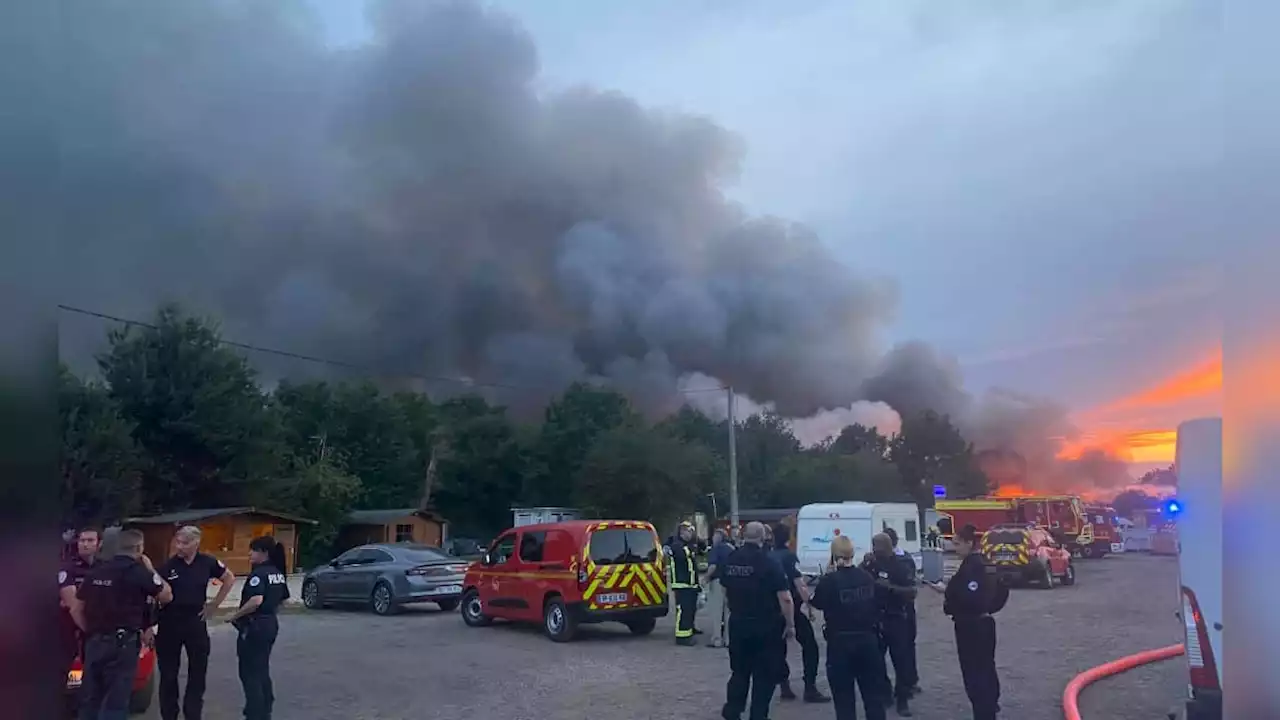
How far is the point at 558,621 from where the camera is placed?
42.9 feet

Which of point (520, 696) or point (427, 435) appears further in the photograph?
point (427, 435)

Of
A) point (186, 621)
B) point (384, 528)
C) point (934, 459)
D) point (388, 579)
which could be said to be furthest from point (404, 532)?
point (186, 621)

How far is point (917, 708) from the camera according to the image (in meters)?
8.23

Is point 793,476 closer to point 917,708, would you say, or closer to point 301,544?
point 301,544

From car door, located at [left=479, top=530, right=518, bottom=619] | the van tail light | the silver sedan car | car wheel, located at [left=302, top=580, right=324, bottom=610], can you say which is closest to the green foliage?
car wheel, located at [left=302, top=580, right=324, bottom=610]

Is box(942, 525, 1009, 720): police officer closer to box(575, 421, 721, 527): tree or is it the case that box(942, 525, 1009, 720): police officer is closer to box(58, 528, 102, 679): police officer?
box(58, 528, 102, 679): police officer

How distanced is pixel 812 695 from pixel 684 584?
13.3 ft

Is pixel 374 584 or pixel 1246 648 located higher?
pixel 1246 648

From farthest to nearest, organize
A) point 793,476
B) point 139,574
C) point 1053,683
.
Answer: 1. point 793,476
2. point 1053,683
3. point 139,574

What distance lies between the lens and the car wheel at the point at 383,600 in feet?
58.2

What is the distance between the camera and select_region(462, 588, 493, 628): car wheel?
49.4 ft

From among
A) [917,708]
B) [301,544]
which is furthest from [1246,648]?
[301,544]

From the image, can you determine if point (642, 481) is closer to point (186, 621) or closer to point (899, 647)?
point (899, 647)

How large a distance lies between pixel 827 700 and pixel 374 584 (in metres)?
11.7
